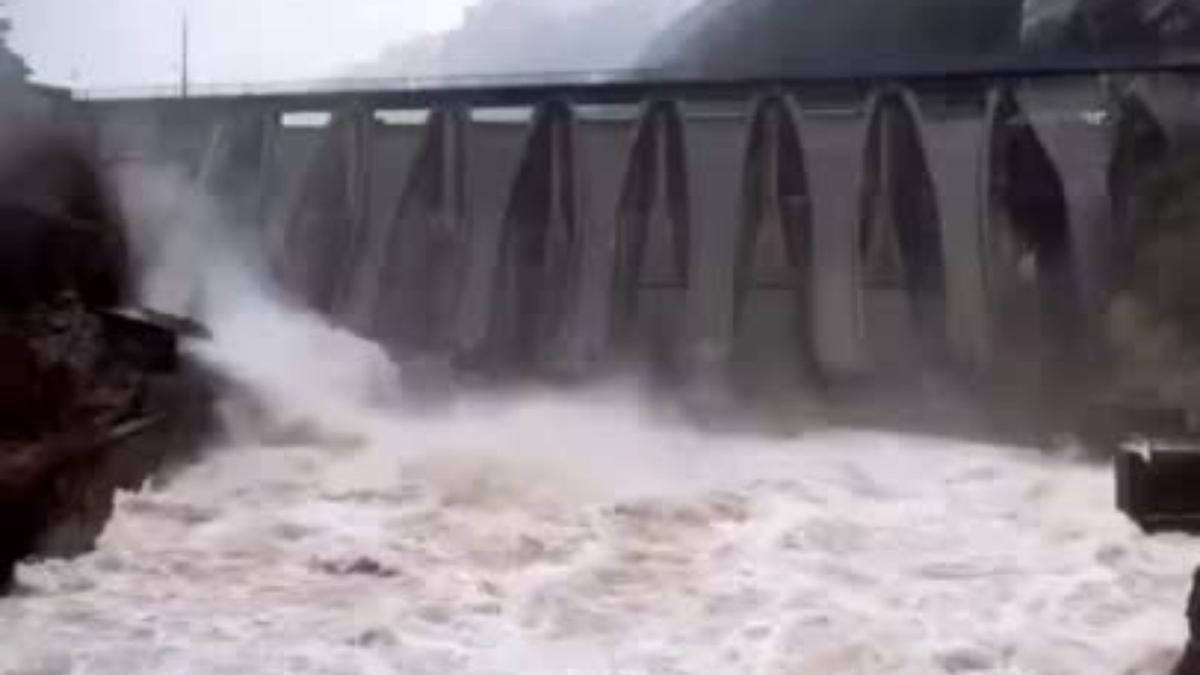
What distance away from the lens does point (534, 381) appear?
21766mm

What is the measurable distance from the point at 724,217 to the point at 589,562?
492 inches

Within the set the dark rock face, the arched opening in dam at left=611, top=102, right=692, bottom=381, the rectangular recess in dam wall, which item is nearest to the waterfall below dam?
the dark rock face

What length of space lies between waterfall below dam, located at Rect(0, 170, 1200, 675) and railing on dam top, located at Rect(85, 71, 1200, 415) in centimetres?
316

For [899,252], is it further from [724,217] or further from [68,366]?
[68,366]

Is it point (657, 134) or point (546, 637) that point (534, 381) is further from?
point (546, 637)

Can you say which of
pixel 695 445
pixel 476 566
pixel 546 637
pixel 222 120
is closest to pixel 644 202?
pixel 695 445

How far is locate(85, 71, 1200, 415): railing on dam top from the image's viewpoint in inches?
856

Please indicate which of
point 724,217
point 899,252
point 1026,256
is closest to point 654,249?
point 724,217

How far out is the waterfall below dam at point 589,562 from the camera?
9.80 m

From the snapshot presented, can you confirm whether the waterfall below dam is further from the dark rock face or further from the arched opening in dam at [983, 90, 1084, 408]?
the arched opening in dam at [983, 90, 1084, 408]

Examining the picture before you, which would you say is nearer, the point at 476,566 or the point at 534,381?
the point at 476,566

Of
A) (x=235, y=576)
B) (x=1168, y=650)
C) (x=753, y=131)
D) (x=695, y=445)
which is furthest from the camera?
(x=753, y=131)

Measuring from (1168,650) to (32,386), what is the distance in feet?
30.5

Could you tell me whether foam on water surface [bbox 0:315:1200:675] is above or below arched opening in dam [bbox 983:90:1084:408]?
below
